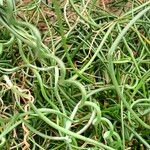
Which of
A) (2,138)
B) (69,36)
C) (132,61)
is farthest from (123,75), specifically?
(2,138)

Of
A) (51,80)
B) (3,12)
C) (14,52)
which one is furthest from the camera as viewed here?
(14,52)

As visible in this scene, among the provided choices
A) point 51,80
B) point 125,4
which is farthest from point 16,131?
point 125,4

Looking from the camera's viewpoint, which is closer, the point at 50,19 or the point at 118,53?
the point at 118,53

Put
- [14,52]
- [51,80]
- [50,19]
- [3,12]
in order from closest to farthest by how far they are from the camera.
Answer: [3,12], [51,80], [14,52], [50,19]

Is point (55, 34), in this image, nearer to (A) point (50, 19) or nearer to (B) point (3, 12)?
(A) point (50, 19)

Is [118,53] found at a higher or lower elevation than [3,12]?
lower

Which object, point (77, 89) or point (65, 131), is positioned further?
point (77, 89)
